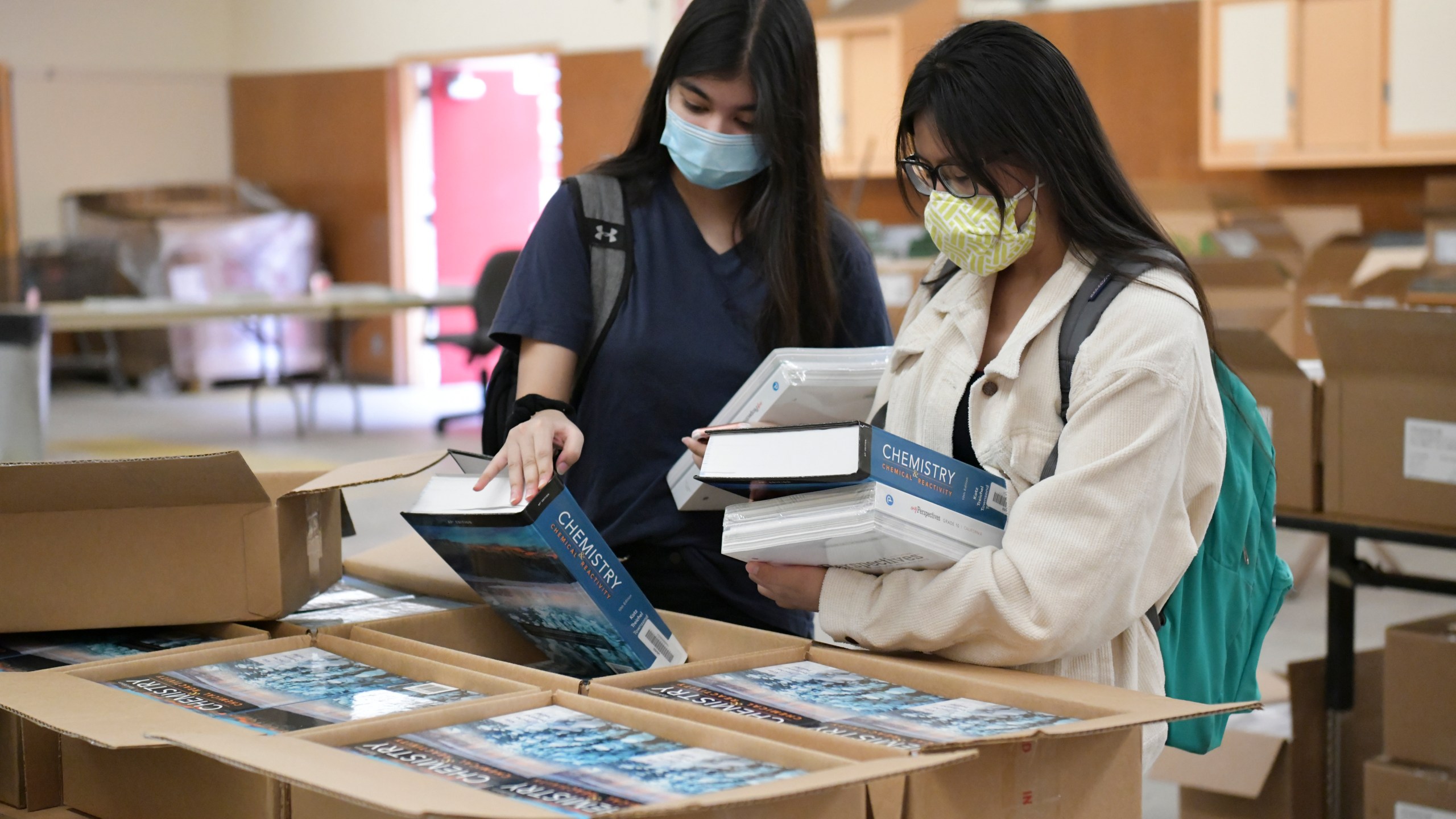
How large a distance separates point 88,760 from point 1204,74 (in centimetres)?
664

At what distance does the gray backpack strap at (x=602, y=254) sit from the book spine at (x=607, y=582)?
0.41 metres

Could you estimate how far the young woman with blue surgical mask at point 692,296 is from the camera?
1.67 meters

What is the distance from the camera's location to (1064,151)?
1319mm

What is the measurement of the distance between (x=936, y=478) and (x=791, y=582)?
20 centimetres

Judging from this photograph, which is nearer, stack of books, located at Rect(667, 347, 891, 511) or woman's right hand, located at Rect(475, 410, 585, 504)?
woman's right hand, located at Rect(475, 410, 585, 504)

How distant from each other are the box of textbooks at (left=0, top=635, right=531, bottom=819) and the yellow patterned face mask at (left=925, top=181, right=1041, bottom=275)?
59cm

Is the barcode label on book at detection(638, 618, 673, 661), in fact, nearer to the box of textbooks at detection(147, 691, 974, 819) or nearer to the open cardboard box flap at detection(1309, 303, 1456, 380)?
the box of textbooks at detection(147, 691, 974, 819)

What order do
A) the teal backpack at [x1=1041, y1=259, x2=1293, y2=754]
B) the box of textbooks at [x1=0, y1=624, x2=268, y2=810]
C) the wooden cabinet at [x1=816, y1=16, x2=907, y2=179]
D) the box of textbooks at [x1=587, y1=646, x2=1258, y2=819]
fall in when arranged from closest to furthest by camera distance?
the box of textbooks at [x1=587, y1=646, x2=1258, y2=819], the box of textbooks at [x1=0, y1=624, x2=268, y2=810], the teal backpack at [x1=1041, y1=259, x2=1293, y2=754], the wooden cabinet at [x1=816, y1=16, x2=907, y2=179]

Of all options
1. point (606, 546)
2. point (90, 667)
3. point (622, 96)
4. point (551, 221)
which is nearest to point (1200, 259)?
point (551, 221)

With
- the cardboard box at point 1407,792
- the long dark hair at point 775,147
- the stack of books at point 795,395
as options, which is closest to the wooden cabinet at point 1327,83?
the cardboard box at point 1407,792

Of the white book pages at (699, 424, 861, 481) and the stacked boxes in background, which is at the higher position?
the white book pages at (699, 424, 861, 481)

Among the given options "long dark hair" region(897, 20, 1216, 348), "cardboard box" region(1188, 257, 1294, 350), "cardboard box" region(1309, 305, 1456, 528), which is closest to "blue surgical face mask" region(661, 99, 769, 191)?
"long dark hair" region(897, 20, 1216, 348)

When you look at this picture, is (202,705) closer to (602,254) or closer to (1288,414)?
(602,254)

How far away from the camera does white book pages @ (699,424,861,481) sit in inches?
47.6
